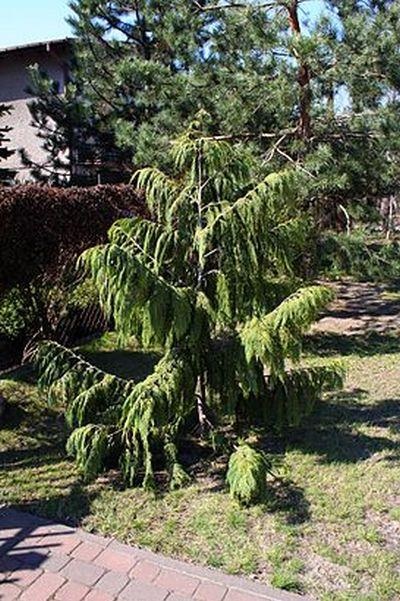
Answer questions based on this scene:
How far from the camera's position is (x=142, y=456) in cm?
408

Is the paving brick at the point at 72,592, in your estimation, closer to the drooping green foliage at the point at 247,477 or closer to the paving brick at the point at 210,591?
the paving brick at the point at 210,591

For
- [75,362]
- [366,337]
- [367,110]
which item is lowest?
[366,337]

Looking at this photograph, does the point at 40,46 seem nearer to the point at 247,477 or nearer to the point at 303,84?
the point at 303,84

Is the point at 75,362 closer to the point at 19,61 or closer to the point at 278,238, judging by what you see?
the point at 278,238

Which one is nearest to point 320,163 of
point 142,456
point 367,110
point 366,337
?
Answer: point 367,110

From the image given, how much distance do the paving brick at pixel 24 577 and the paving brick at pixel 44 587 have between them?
0.03 m

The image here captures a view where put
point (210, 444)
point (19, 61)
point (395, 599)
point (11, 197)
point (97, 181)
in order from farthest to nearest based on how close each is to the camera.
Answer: point (19, 61) → point (97, 181) → point (11, 197) → point (210, 444) → point (395, 599)

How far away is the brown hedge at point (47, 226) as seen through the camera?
5777 millimetres

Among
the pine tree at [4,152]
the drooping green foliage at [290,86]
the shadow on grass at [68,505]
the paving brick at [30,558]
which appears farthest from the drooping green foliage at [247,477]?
the pine tree at [4,152]

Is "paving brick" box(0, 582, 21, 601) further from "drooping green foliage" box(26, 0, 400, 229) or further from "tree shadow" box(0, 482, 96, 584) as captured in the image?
"drooping green foliage" box(26, 0, 400, 229)

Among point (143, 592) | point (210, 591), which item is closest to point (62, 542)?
point (143, 592)

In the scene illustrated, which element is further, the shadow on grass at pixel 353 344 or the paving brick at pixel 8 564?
the shadow on grass at pixel 353 344

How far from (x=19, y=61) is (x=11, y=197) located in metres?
10.9

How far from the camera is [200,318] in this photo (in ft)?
13.2
